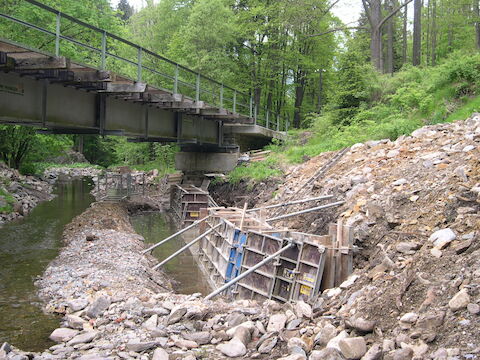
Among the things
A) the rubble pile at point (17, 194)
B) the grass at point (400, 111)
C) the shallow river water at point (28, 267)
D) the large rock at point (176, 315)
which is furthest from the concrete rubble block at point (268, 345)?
the rubble pile at point (17, 194)

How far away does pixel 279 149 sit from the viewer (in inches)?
1065

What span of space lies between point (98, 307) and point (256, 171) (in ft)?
50.3

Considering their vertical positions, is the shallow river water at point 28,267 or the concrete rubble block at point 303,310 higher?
the concrete rubble block at point 303,310

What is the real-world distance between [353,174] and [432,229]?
582 cm

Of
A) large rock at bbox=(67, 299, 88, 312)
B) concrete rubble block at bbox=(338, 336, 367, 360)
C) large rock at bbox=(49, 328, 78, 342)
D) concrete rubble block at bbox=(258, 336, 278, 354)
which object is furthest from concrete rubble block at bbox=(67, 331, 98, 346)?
concrete rubble block at bbox=(338, 336, 367, 360)

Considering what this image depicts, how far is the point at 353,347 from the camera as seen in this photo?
566cm

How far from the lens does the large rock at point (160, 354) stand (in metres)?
6.30

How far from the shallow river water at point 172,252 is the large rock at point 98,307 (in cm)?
359

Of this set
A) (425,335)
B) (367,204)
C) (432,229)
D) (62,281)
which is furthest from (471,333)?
(62,281)

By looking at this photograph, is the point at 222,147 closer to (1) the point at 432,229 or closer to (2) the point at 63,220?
(2) the point at 63,220

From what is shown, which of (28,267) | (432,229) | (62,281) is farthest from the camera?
(28,267)

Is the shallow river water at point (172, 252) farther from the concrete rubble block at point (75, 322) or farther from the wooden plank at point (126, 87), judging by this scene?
the wooden plank at point (126, 87)

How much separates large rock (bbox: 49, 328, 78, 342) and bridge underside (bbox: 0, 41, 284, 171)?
631 centimetres

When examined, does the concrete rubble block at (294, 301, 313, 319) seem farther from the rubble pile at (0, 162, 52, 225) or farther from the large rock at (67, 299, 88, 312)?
A: the rubble pile at (0, 162, 52, 225)
